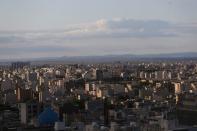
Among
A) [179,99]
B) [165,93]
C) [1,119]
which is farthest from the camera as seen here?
[165,93]

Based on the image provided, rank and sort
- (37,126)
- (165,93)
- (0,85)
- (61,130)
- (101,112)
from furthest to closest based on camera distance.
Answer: (0,85), (165,93), (101,112), (37,126), (61,130)

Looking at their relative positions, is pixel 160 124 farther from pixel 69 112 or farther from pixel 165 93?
pixel 165 93

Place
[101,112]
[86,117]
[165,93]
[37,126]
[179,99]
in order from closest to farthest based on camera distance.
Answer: [37,126] < [86,117] < [101,112] < [179,99] < [165,93]

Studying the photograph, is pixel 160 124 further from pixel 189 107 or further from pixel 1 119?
pixel 189 107

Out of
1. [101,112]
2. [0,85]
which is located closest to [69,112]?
[101,112]

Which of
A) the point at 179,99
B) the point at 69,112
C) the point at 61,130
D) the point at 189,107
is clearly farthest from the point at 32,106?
the point at 179,99

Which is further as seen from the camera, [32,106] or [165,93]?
[165,93]

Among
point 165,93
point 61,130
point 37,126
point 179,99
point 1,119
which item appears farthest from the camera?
point 165,93

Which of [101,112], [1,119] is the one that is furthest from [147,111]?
[1,119]

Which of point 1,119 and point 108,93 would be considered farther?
point 108,93
